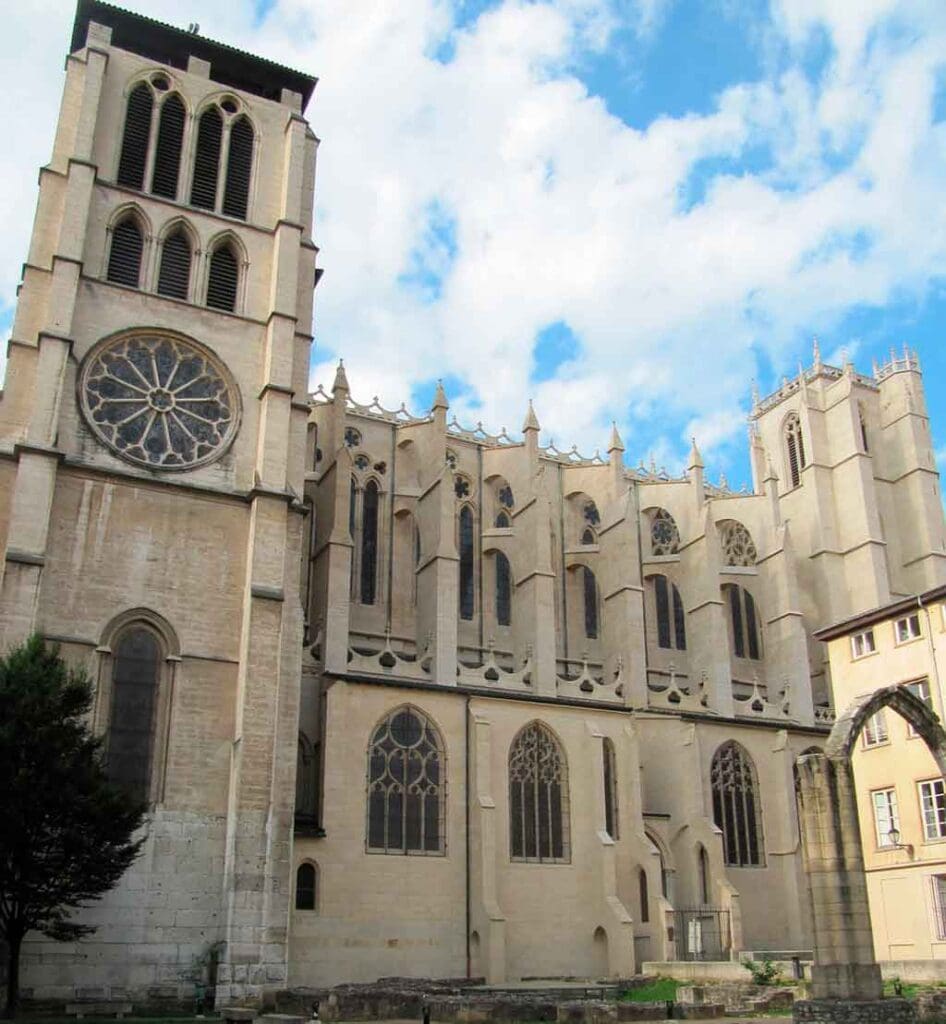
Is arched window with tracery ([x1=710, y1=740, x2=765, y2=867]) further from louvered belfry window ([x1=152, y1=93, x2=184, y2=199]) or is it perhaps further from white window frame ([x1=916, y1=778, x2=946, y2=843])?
louvered belfry window ([x1=152, y1=93, x2=184, y2=199])

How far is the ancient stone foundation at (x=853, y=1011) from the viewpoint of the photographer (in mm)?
16969

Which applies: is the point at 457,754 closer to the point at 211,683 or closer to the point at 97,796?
the point at 211,683

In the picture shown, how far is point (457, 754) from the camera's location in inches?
1268

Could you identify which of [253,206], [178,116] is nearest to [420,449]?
[253,206]

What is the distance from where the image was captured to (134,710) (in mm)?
25469

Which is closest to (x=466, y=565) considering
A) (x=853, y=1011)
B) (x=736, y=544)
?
(x=736, y=544)

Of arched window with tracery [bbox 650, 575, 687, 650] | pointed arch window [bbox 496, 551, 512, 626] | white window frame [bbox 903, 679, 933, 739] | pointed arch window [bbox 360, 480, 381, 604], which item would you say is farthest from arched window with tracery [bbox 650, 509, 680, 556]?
white window frame [bbox 903, 679, 933, 739]

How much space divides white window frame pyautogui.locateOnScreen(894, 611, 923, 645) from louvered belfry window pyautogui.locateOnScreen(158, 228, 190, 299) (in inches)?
859

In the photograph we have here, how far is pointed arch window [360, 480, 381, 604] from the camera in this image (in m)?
38.0

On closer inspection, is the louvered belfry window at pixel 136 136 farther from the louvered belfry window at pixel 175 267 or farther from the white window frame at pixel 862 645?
the white window frame at pixel 862 645

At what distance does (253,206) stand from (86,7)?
7.63 m

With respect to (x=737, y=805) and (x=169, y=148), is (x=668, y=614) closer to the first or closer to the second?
(x=737, y=805)

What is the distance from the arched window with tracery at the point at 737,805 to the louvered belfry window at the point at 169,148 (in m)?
24.8

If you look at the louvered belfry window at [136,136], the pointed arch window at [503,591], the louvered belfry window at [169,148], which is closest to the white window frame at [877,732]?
the pointed arch window at [503,591]
